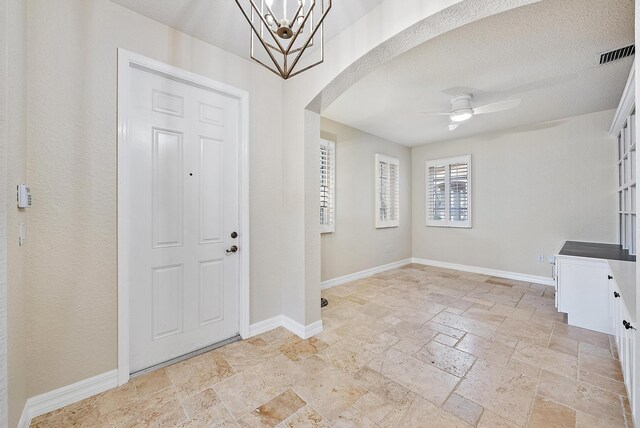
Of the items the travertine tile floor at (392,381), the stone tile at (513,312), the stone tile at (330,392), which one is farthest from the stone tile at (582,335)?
the stone tile at (330,392)

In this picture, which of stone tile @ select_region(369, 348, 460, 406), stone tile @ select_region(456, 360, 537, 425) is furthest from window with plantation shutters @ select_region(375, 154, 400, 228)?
stone tile @ select_region(456, 360, 537, 425)

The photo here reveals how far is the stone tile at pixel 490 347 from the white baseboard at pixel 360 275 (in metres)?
2.06

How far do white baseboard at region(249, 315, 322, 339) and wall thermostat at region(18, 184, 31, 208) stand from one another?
185 centimetres

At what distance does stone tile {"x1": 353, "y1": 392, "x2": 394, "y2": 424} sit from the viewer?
157cm

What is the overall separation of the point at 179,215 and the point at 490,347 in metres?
2.98

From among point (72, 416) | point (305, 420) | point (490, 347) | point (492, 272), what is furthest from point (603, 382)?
point (72, 416)

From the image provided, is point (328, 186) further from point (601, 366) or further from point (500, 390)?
point (601, 366)

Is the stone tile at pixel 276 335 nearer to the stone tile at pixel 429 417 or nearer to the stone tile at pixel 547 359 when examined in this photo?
the stone tile at pixel 429 417

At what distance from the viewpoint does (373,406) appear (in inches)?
65.2

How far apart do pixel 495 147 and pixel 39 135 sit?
5.88 meters

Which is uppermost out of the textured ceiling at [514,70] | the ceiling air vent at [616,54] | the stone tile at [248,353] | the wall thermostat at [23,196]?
the textured ceiling at [514,70]

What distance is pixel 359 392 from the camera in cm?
178

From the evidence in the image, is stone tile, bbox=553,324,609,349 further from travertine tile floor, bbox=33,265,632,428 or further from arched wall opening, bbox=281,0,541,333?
arched wall opening, bbox=281,0,541,333

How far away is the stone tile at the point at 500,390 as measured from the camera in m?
1.63
